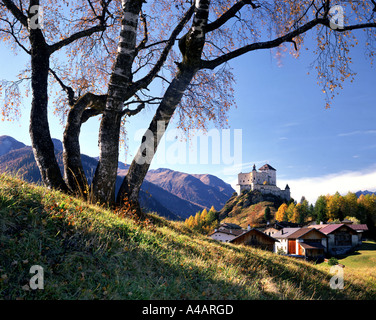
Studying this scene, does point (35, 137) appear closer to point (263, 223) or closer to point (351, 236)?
point (351, 236)

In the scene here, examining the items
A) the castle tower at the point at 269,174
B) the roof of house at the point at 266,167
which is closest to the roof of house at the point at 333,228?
the castle tower at the point at 269,174

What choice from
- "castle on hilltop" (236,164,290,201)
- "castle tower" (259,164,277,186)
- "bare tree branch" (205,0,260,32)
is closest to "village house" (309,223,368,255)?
"bare tree branch" (205,0,260,32)

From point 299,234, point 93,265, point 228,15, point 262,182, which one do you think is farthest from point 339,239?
point 262,182

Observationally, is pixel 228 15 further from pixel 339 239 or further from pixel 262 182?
pixel 262 182

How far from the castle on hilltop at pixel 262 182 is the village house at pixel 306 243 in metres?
89.6

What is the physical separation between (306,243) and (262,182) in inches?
4184

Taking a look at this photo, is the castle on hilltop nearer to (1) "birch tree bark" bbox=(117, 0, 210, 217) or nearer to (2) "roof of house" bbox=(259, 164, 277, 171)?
(2) "roof of house" bbox=(259, 164, 277, 171)
